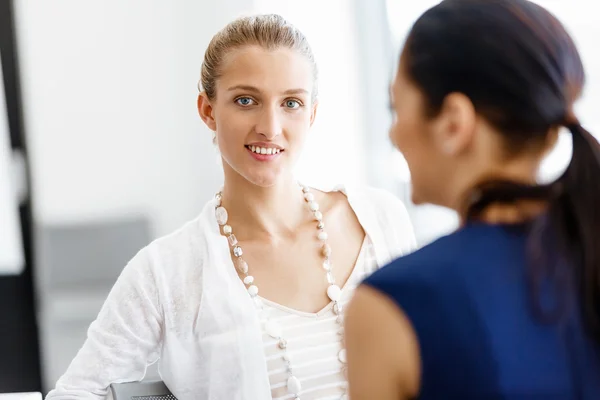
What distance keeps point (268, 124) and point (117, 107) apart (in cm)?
164

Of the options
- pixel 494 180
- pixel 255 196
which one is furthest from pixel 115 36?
pixel 494 180

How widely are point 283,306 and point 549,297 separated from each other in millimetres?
863

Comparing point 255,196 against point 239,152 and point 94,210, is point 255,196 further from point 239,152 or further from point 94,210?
point 94,210

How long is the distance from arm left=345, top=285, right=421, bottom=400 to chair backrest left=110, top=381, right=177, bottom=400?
823mm

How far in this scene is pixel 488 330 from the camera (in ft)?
2.42

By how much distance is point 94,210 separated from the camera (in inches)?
120

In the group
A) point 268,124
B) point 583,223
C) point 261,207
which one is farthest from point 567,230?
point 261,207

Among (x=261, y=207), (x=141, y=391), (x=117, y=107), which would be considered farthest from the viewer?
(x=117, y=107)

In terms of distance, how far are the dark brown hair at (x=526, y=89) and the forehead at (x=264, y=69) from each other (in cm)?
74

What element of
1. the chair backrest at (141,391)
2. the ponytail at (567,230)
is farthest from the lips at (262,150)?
the ponytail at (567,230)

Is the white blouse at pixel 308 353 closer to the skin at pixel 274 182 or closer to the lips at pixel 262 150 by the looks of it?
the skin at pixel 274 182

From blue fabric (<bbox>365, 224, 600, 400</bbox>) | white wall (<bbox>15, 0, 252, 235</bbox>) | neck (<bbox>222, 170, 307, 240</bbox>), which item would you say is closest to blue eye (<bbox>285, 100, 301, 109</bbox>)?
neck (<bbox>222, 170, 307, 240</bbox>)

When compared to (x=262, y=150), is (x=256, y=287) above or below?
below

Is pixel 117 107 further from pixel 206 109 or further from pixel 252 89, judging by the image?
pixel 252 89
